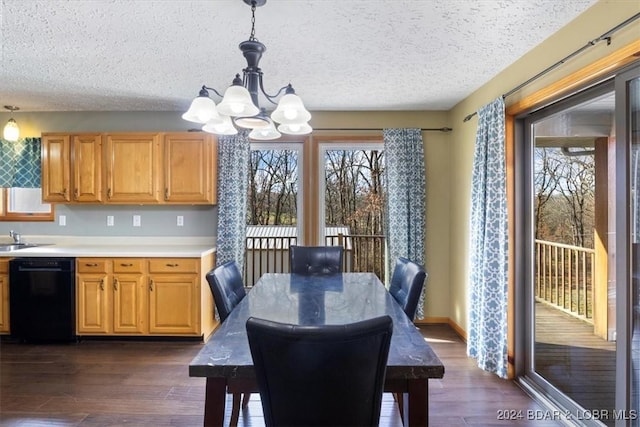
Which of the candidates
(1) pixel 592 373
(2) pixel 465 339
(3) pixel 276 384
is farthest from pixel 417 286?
(2) pixel 465 339

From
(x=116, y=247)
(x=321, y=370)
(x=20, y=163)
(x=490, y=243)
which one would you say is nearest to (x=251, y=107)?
(x=321, y=370)

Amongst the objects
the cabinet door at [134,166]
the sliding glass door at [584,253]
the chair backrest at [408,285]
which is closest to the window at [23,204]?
the cabinet door at [134,166]

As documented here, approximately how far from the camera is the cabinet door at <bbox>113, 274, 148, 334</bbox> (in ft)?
11.3

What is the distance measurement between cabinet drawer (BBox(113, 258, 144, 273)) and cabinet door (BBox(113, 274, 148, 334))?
0.05 m

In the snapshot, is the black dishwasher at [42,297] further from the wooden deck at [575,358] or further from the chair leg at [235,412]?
the wooden deck at [575,358]

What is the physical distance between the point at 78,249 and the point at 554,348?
4.46 m

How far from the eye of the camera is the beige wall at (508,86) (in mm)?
1782

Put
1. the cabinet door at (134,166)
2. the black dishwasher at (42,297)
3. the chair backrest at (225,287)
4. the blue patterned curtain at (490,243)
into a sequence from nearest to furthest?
1. the chair backrest at (225,287)
2. the blue patterned curtain at (490,243)
3. the black dishwasher at (42,297)
4. the cabinet door at (134,166)

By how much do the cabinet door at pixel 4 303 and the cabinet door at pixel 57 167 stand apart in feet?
3.10

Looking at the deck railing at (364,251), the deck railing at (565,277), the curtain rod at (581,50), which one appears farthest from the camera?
the deck railing at (364,251)

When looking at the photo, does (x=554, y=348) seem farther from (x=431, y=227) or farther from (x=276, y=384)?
(x=276, y=384)

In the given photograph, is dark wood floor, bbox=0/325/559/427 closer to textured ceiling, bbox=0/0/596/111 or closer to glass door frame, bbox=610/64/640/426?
glass door frame, bbox=610/64/640/426

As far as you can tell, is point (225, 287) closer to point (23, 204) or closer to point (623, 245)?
point (623, 245)

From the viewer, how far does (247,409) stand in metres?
2.34
